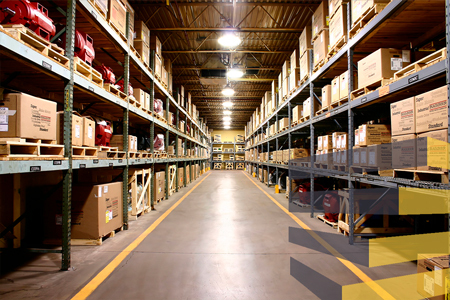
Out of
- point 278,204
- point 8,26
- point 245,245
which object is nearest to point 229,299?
point 245,245

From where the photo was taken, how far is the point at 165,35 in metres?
9.73

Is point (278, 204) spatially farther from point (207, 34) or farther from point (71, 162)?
point (207, 34)

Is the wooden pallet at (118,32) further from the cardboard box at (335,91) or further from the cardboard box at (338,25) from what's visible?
the cardboard box at (335,91)

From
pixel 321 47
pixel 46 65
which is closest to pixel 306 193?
pixel 321 47

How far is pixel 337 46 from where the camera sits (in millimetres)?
4688

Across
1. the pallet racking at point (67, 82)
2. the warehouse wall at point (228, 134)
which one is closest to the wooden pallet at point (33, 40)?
the pallet racking at point (67, 82)

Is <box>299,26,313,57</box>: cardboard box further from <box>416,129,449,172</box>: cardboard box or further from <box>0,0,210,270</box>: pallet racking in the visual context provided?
<box>416,129,449,172</box>: cardboard box

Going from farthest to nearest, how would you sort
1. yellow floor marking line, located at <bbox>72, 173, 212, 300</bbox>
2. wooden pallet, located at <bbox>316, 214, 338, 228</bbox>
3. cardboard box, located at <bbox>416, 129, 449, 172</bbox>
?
wooden pallet, located at <bbox>316, 214, 338, 228</bbox>, yellow floor marking line, located at <bbox>72, 173, 212, 300</bbox>, cardboard box, located at <bbox>416, 129, 449, 172</bbox>

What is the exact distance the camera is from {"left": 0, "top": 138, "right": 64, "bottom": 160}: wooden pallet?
2.36 m

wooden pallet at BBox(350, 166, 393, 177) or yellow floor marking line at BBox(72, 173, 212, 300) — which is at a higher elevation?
wooden pallet at BBox(350, 166, 393, 177)
